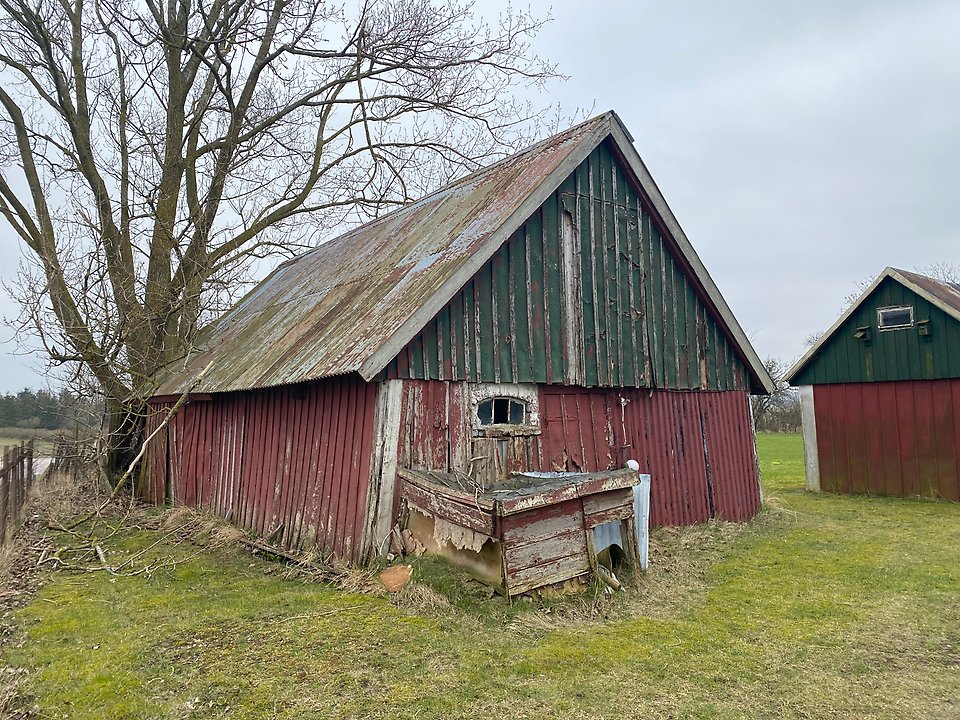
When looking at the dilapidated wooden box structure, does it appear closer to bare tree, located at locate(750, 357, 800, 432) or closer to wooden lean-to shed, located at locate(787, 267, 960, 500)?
wooden lean-to shed, located at locate(787, 267, 960, 500)

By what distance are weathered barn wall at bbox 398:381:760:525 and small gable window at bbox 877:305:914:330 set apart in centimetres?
549

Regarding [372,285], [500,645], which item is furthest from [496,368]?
[500,645]

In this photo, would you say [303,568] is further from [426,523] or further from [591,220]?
[591,220]

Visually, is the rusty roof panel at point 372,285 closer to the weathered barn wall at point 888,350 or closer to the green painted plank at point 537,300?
the green painted plank at point 537,300

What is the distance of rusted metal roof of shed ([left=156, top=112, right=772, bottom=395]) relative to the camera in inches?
340

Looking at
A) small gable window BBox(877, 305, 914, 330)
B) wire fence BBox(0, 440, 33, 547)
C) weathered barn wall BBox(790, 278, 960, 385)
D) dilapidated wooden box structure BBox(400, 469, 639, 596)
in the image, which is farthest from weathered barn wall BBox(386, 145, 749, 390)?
small gable window BBox(877, 305, 914, 330)

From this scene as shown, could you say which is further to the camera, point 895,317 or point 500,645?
point 895,317

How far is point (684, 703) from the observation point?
16.7 feet

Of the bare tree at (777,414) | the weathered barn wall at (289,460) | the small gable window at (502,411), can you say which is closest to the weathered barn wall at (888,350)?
the small gable window at (502,411)

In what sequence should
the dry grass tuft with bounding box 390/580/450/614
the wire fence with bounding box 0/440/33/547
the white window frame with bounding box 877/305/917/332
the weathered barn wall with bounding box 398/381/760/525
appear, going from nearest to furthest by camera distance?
the dry grass tuft with bounding box 390/580/450/614 → the weathered barn wall with bounding box 398/381/760/525 → the wire fence with bounding box 0/440/33/547 → the white window frame with bounding box 877/305/917/332

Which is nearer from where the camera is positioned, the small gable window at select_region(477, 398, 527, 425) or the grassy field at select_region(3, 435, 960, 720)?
the grassy field at select_region(3, 435, 960, 720)

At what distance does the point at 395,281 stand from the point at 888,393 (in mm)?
12008

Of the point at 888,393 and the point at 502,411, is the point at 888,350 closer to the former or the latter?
the point at 888,393

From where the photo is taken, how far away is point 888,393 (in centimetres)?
1627
